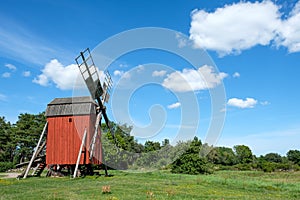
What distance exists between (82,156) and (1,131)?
42.8 metres

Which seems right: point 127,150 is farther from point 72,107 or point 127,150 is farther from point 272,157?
point 272,157

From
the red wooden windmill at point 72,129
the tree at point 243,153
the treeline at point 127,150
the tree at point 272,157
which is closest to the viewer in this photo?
the red wooden windmill at point 72,129

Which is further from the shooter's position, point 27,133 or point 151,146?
point 27,133

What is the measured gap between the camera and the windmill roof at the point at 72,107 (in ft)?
82.3

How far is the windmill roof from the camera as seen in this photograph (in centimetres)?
2509

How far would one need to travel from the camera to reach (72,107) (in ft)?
83.4

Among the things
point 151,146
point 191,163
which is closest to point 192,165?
point 191,163

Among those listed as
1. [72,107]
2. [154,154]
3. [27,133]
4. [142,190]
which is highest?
[27,133]

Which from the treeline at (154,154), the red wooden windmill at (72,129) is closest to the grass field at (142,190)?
the red wooden windmill at (72,129)

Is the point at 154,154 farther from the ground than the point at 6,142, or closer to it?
closer to it

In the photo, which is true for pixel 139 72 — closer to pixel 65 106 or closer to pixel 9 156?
pixel 65 106

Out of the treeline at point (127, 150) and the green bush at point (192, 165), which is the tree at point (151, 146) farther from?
the green bush at point (192, 165)

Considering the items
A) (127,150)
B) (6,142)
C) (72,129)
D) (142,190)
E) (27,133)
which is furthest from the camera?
(6,142)

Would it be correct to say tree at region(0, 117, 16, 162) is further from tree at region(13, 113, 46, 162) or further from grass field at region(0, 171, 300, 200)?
grass field at region(0, 171, 300, 200)
